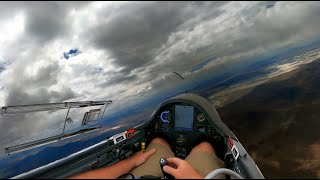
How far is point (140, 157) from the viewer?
10.6 ft

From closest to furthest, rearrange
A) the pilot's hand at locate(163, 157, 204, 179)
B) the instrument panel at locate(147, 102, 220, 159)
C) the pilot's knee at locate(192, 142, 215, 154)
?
the pilot's hand at locate(163, 157, 204, 179), the pilot's knee at locate(192, 142, 215, 154), the instrument panel at locate(147, 102, 220, 159)

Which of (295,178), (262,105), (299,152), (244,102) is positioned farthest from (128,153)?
(244,102)

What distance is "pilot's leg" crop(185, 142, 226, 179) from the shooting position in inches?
108

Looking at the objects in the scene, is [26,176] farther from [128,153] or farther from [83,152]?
[128,153]

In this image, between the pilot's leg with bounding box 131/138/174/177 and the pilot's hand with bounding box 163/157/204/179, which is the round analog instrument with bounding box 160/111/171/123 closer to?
the pilot's leg with bounding box 131/138/174/177

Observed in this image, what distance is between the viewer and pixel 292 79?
121 ft

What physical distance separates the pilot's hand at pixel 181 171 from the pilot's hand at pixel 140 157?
0.85 metres

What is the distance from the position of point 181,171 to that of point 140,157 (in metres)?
1.18

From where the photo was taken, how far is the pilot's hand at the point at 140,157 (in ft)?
10.3

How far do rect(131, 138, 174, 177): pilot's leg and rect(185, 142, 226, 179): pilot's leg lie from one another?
0.38 meters

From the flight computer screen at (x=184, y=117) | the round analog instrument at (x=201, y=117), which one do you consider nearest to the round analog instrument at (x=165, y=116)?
the flight computer screen at (x=184, y=117)

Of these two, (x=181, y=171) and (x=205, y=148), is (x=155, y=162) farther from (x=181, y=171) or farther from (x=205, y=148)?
(x=181, y=171)

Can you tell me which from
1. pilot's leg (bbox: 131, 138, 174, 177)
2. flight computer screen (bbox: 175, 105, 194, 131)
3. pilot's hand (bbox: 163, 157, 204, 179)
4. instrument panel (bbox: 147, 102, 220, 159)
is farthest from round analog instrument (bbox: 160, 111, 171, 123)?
pilot's hand (bbox: 163, 157, 204, 179)

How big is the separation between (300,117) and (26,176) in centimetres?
3432
